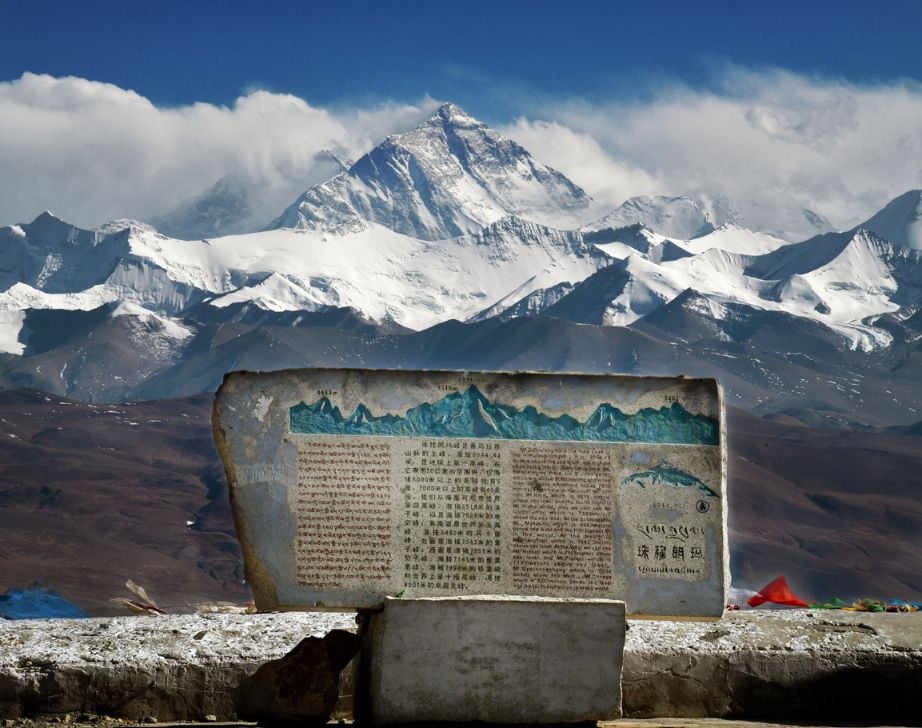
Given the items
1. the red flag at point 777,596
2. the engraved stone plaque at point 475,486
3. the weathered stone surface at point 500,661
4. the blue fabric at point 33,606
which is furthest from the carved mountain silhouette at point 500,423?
the blue fabric at point 33,606

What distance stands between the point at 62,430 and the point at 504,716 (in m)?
131

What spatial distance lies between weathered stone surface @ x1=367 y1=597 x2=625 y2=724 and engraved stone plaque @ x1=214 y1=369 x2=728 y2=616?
55cm

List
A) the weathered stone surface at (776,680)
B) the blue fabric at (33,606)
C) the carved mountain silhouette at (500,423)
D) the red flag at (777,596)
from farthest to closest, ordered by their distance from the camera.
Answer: the blue fabric at (33,606), the red flag at (777,596), the weathered stone surface at (776,680), the carved mountain silhouette at (500,423)

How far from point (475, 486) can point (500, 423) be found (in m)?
0.45

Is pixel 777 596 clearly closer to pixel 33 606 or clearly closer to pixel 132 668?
pixel 132 668

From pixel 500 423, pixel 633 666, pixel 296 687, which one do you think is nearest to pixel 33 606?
pixel 296 687

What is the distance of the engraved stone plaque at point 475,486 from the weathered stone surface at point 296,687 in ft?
1.27

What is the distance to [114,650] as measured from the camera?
8.80 m

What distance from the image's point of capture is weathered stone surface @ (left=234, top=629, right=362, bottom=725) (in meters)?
8.19

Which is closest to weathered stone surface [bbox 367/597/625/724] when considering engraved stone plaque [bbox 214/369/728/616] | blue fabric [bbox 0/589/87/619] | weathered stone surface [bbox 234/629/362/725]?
weathered stone surface [bbox 234/629/362/725]

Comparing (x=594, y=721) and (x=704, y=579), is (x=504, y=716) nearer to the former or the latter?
(x=594, y=721)

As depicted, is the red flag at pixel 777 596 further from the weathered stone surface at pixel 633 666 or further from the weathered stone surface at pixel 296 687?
the weathered stone surface at pixel 296 687

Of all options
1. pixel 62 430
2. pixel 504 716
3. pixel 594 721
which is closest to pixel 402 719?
pixel 504 716

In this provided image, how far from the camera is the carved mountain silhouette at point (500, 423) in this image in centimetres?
880
